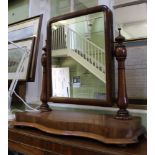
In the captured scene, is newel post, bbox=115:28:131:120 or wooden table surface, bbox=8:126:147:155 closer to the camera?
wooden table surface, bbox=8:126:147:155

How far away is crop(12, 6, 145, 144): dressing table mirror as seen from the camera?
84 cm

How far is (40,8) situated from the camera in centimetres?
165

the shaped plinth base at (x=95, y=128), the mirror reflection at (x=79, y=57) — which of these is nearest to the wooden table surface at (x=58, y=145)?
→ the shaped plinth base at (x=95, y=128)

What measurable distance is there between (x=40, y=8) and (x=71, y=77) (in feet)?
2.46

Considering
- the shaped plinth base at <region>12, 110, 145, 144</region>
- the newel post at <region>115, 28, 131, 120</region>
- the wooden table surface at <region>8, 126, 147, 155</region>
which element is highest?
the newel post at <region>115, 28, 131, 120</region>

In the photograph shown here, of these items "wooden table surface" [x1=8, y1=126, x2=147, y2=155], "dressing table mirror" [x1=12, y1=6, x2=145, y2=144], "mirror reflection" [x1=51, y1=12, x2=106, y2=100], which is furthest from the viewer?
"mirror reflection" [x1=51, y1=12, x2=106, y2=100]

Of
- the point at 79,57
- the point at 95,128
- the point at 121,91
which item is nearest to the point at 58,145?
the point at 95,128

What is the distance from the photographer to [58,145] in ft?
2.74

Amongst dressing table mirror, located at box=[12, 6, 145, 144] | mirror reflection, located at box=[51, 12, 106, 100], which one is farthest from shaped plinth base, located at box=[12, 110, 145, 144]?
mirror reflection, located at box=[51, 12, 106, 100]

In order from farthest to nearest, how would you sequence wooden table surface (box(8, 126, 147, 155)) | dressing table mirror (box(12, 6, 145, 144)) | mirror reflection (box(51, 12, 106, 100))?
mirror reflection (box(51, 12, 106, 100)), dressing table mirror (box(12, 6, 145, 144)), wooden table surface (box(8, 126, 147, 155))

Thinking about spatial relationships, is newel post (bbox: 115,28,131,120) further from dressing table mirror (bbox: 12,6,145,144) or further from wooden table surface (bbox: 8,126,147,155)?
wooden table surface (bbox: 8,126,147,155)

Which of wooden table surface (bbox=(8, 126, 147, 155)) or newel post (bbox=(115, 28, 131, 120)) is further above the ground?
newel post (bbox=(115, 28, 131, 120))

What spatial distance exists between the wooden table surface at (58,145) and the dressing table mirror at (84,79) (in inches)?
1.0

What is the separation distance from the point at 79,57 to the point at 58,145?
544mm
